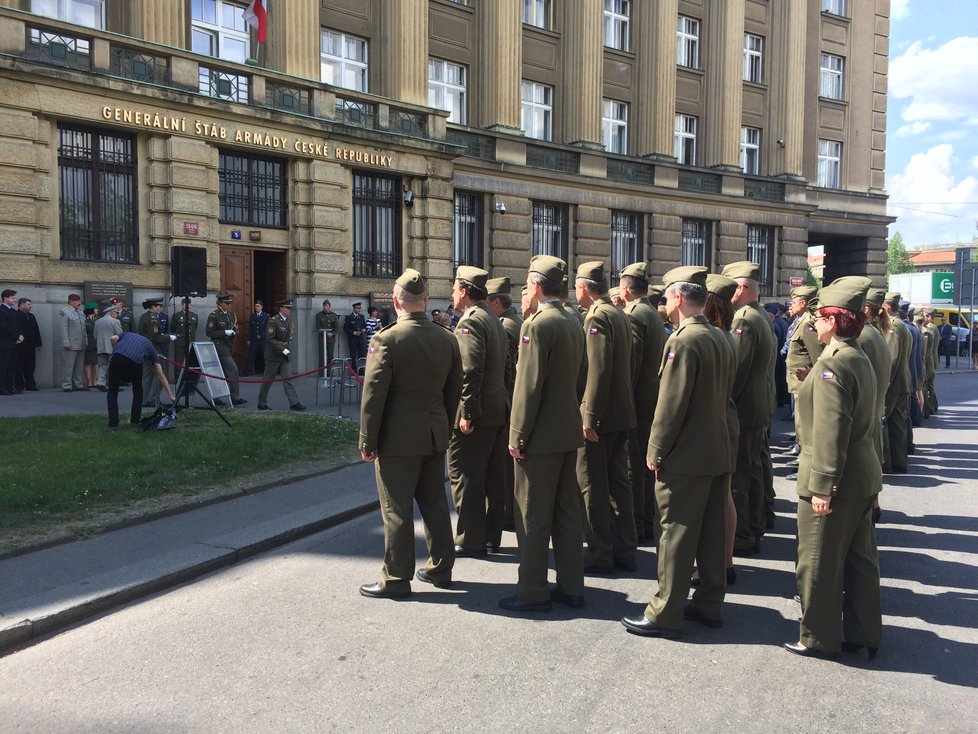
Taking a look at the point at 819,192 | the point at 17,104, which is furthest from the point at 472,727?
the point at 819,192

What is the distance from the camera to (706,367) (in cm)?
479

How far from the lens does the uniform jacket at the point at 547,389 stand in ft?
17.3

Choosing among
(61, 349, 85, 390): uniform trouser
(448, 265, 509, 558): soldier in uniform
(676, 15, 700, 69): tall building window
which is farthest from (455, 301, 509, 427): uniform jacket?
(676, 15, 700, 69): tall building window

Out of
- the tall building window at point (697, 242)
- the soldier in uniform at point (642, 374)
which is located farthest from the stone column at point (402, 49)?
the soldier in uniform at point (642, 374)

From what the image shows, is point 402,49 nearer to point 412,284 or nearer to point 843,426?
point 412,284

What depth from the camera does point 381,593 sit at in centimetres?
556

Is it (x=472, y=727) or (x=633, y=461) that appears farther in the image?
(x=633, y=461)

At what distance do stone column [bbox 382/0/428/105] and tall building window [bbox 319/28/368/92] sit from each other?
0.58 m

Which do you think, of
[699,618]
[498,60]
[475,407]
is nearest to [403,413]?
[475,407]

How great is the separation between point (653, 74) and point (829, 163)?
35.7 feet

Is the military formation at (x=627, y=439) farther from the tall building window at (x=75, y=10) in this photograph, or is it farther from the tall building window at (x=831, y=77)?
the tall building window at (x=831, y=77)

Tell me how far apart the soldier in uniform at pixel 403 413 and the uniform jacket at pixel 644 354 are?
6.23 ft

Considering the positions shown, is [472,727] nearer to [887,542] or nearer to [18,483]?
[887,542]

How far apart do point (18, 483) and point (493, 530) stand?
4612 millimetres
